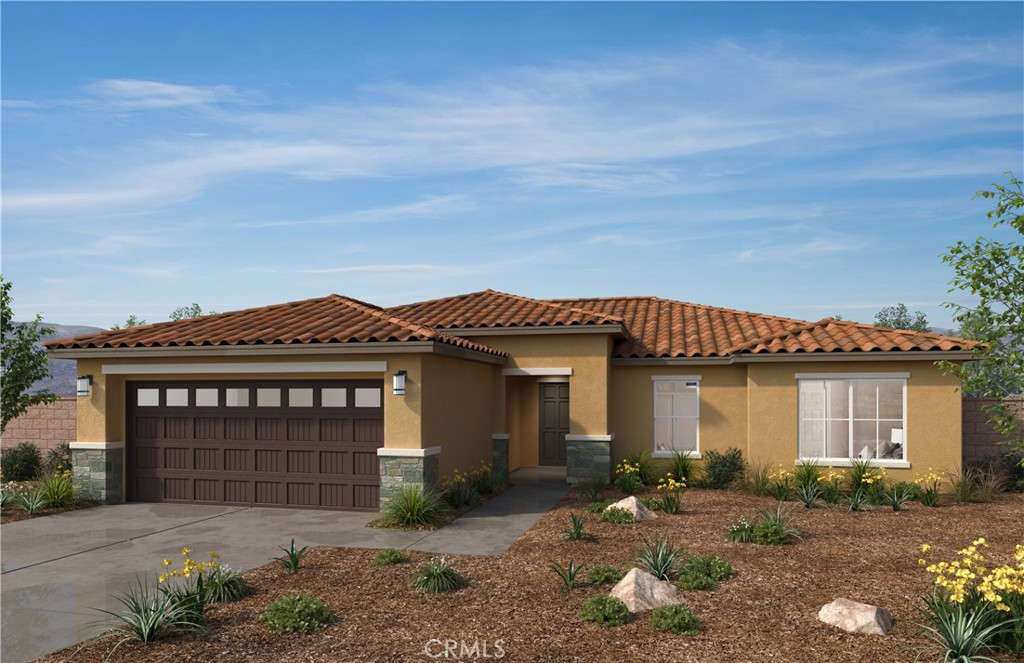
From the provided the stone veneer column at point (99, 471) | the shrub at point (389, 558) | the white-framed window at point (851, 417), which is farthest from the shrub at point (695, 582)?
the stone veneer column at point (99, 471)

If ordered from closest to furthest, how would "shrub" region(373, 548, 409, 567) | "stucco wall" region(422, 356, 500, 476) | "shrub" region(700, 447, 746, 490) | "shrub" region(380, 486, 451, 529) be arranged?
"shrub" region(373, 548, 409, 567)
"shrub" region(380, 486, 451, 529)
"stucco wall" region(422, 356, 500, 476)
"shrub" region(700, 447, 746, 490)

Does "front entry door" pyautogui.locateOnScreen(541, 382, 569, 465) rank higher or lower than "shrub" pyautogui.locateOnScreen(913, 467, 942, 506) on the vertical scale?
higher

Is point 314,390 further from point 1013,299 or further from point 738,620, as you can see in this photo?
point 1013,299

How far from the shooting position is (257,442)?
13.6m

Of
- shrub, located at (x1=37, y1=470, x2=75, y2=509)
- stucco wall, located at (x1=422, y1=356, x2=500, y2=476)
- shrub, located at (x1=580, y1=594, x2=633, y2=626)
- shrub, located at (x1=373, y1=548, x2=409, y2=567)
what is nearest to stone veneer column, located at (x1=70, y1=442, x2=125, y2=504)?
shrub, located at (x1=37, y1=470, x2=75, y2=509)

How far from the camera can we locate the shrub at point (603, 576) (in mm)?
8259

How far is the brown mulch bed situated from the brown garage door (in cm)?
334

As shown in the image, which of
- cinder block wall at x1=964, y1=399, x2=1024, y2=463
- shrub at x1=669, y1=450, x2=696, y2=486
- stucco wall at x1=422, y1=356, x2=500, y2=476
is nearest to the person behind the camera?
stucco wall at x1=422, y1=356, x2=500, y2=476

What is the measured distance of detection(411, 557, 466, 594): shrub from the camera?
8.05 metres

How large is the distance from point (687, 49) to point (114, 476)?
1406cm

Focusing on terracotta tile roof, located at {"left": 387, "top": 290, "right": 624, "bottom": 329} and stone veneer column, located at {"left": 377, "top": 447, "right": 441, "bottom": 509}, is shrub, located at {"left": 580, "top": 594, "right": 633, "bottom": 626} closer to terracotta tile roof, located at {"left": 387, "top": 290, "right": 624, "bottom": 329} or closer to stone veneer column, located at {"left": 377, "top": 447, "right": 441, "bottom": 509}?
stone veneer column, located at {"left": 377, "top": 447, "right": 441, "bottom": 509}

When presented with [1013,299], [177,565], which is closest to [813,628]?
[1013,299]

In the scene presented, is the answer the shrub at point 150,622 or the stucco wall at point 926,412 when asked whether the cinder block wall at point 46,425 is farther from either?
the stucco wall at point 926,412

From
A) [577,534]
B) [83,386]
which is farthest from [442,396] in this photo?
[83,386]
